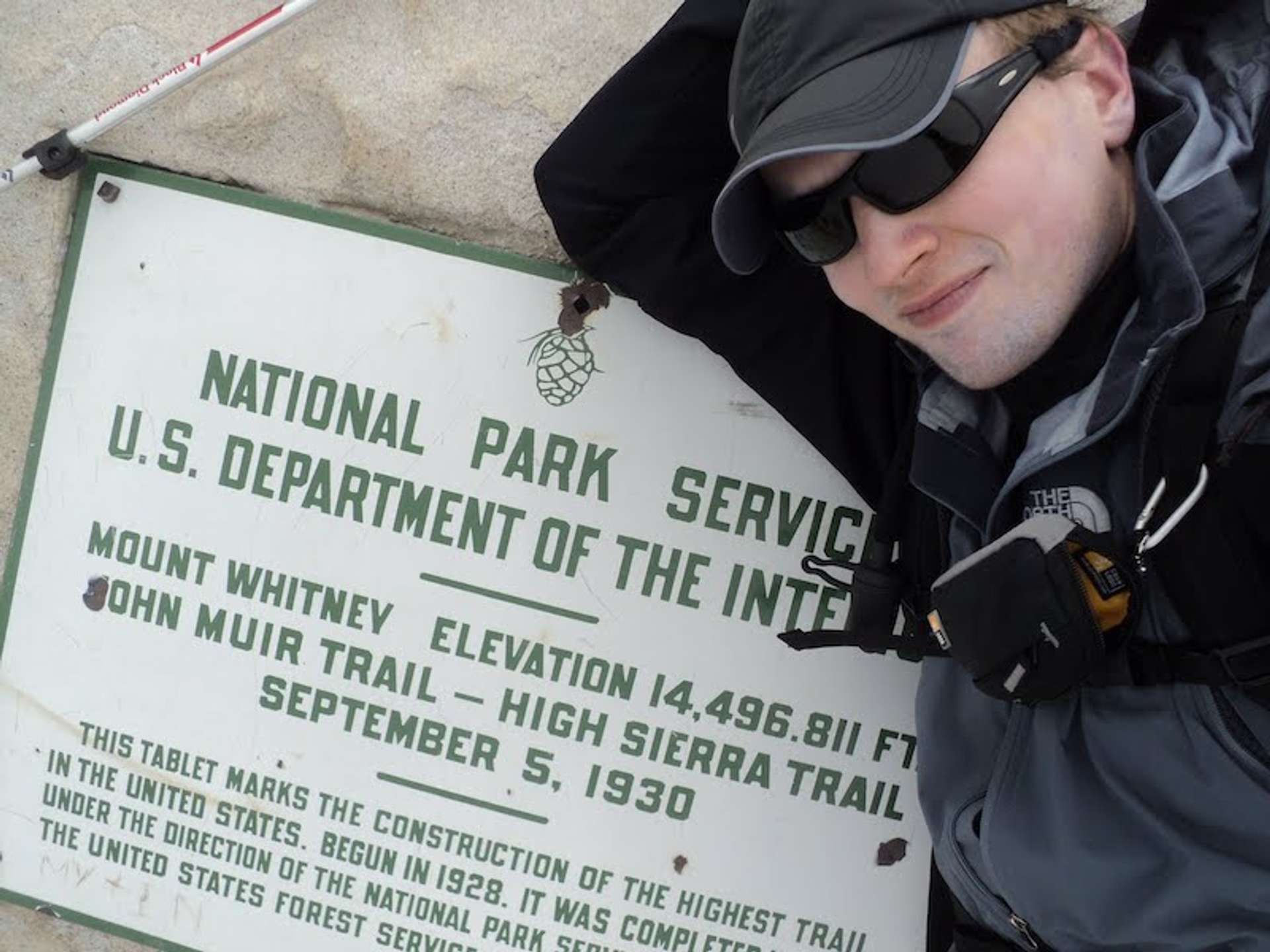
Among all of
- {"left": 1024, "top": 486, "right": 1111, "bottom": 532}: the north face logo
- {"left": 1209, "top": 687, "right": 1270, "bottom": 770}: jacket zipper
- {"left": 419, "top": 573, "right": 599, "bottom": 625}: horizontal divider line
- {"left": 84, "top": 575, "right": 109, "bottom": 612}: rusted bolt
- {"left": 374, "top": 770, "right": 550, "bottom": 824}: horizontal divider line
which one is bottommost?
{"left": 374, "top": 770, "right": 550, "bottom": 824}: horizontal divider line

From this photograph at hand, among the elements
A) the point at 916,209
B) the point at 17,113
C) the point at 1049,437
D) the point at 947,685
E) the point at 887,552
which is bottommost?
the point at 947,685

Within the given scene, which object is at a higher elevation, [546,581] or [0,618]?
[546,581]

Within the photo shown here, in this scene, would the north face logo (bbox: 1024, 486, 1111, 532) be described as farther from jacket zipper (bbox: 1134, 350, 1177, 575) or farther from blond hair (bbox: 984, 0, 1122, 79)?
blond hair (bbox: 984, 0, 1122, 79)

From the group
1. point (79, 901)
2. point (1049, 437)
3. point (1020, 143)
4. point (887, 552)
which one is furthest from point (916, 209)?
point (79, 901)

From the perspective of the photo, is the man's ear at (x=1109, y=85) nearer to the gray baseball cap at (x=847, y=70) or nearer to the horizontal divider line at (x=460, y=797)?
the gray baseball cap at (x=847, y=70)

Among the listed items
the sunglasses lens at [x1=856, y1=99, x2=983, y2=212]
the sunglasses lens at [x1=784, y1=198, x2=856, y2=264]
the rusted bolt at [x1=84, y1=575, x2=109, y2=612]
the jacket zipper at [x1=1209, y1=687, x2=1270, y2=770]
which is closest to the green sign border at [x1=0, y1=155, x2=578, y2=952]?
the rusted bolt at [x1=84, y1=575, x2=109, y2=612]

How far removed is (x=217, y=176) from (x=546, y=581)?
76 centimetres

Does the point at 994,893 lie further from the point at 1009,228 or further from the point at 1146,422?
the point at 1009,228

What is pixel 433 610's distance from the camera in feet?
6.28

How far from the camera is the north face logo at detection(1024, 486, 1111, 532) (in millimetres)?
1380

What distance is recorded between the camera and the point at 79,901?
2086 millimetres

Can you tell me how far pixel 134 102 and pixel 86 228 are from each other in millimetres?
218

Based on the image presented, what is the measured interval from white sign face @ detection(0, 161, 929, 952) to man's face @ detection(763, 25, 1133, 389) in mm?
451

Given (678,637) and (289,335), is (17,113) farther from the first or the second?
(678,637)
